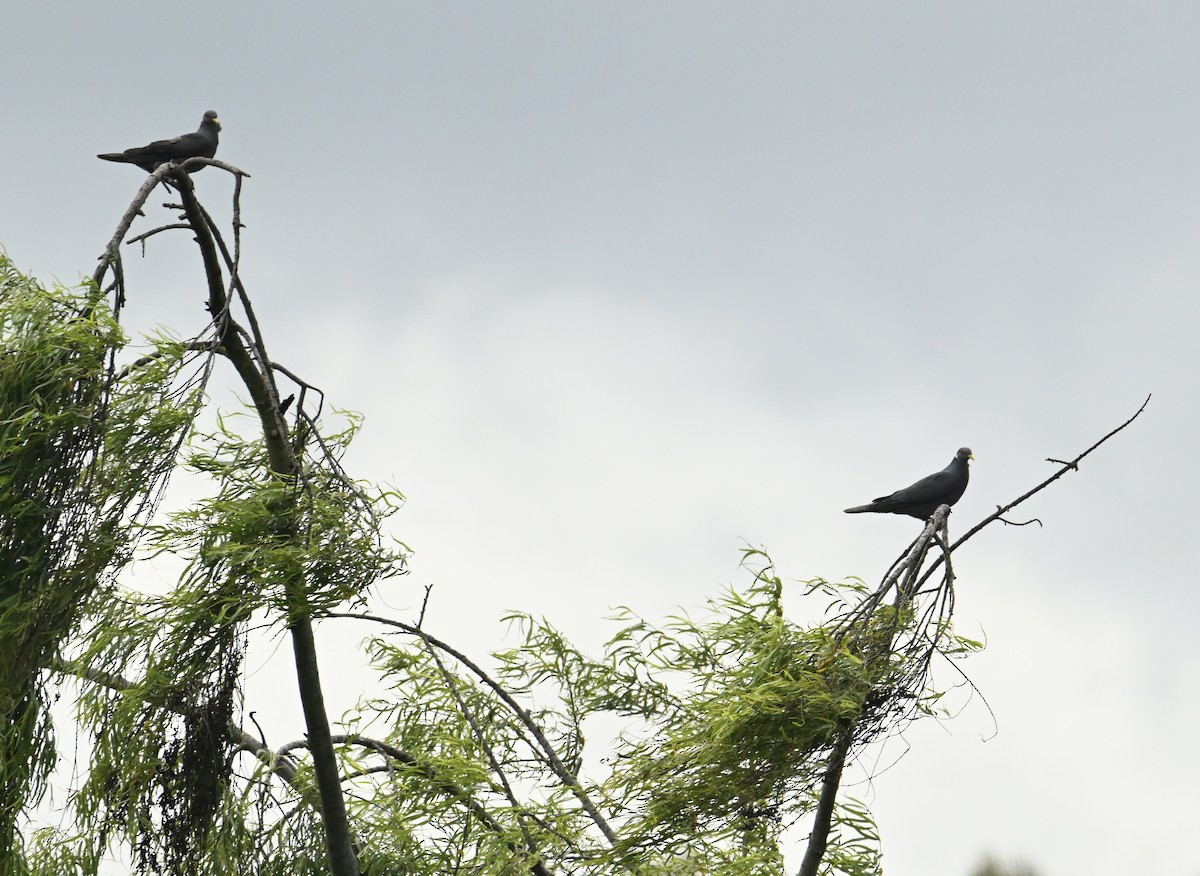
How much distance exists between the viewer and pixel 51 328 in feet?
10.7

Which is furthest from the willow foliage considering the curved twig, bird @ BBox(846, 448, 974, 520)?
bird @ BBox(846, 448, 974, 520)

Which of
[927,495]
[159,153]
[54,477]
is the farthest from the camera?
[927,495]

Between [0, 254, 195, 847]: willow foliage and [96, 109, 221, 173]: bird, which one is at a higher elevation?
[96, 109, 221, 173]: bird

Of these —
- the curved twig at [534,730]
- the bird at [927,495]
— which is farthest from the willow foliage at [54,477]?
the bird at [927,495]

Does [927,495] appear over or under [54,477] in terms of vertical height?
over

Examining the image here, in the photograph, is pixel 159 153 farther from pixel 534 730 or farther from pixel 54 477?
pixel 534 730

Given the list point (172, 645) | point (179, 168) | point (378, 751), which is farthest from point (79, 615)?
point (378, 751)

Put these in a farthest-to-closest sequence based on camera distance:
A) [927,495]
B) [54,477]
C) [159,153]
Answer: [927,495], [159,153], [54,477]

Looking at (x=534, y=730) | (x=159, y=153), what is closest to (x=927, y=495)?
(x=534, y=730)

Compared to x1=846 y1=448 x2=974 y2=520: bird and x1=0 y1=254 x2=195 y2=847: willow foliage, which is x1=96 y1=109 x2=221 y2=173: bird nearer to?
x1=0 y1=254 x2=195 y2=847: willow foliage

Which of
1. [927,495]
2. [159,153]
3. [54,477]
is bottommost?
[54,477]

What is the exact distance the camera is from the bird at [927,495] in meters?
5.88

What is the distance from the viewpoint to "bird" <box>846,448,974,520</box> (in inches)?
231

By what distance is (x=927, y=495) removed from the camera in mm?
5867
